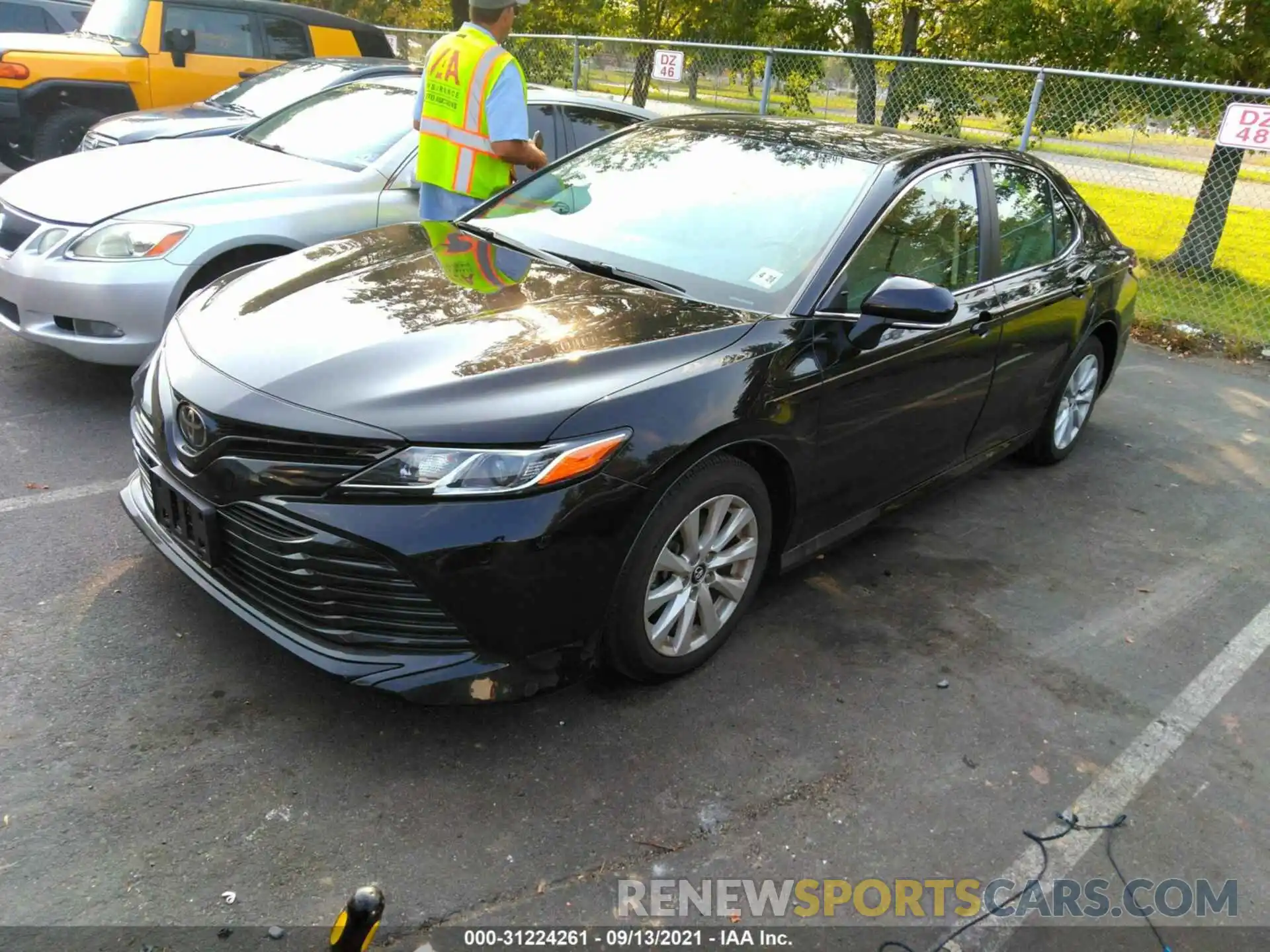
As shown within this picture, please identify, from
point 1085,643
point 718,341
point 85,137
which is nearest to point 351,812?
point 718,341

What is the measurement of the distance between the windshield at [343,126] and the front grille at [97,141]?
2103mm

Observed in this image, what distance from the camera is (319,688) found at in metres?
2.81

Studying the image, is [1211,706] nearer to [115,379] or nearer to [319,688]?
[319,688]

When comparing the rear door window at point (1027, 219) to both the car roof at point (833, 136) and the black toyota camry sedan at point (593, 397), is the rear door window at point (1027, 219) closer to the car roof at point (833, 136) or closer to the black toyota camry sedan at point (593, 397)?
the black toyota camry sedan at point (593, 397)

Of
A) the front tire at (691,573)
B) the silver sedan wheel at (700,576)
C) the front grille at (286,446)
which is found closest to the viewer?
the front grille at (286,446)

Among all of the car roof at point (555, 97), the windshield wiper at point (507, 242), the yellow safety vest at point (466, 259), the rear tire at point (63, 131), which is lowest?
the rear tire at point (63, 131)

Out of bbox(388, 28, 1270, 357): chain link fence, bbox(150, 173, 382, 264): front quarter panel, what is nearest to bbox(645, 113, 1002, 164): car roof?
bbox(150, 173, 382, 264): front quarter panel

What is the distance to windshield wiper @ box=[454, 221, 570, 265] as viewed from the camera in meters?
3.48

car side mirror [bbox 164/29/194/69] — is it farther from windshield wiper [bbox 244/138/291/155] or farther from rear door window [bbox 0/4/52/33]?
windshield wiper [bbox 244/138/291/155]

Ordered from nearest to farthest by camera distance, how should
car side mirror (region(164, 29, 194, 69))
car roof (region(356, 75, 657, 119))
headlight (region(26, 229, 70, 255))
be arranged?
1. headlight (region(26, 229, 70, 255))
2. car roof (region(356, 75, 657, 119))
3. car side mirror (region(164, 29, 194, 69))

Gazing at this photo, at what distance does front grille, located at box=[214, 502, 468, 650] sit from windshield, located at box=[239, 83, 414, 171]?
11.0 ft

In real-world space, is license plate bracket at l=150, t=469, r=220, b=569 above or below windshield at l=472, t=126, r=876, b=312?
below

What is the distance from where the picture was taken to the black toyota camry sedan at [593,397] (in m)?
2.40

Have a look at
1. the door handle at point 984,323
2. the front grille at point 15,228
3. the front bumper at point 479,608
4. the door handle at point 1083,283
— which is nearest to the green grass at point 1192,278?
the door handle at point 1083,283
